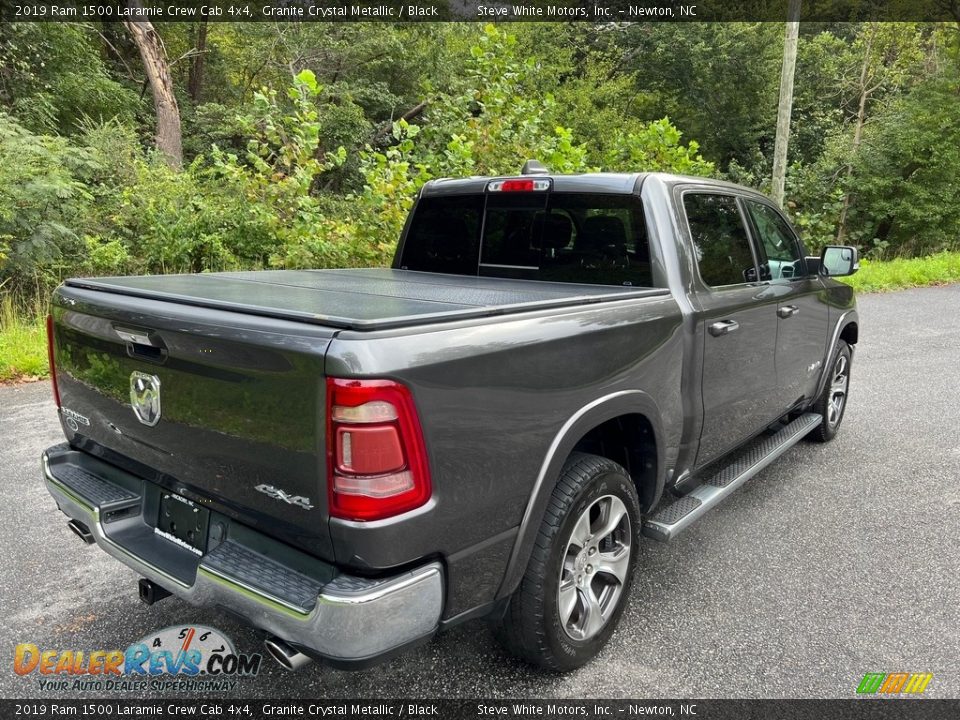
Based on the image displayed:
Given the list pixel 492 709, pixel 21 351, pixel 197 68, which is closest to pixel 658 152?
pixel 21 351

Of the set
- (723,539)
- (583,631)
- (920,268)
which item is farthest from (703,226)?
(920,268)

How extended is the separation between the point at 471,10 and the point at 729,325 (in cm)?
2566

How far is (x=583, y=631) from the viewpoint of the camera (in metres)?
2.60

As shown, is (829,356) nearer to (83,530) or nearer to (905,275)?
(83,530)

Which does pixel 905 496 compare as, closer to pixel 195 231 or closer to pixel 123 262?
pixel 195 231

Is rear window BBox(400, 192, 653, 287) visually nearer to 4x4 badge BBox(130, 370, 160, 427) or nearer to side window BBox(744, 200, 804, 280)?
side window BBox(744, 200, 804, 280)

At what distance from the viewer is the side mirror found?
459 cm

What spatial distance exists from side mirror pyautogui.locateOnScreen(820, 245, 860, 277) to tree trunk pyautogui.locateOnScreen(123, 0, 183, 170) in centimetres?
1646

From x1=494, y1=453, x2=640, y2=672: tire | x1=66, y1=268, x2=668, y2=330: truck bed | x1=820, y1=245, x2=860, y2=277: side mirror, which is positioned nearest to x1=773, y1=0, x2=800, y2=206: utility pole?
x1=820, y1=245, x2=860, y2=277: side mirror

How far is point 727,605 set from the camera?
3068 mm

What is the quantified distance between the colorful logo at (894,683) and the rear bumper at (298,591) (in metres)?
1.70

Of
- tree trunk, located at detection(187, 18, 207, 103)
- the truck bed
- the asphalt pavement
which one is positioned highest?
tree trunk, located at detection(187, 18, 207, 103)

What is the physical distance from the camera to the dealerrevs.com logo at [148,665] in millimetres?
2570

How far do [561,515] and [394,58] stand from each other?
79.1 ft
